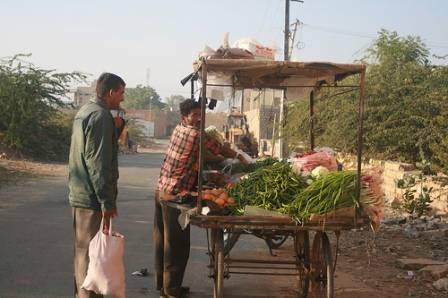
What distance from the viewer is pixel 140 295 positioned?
5637 mm

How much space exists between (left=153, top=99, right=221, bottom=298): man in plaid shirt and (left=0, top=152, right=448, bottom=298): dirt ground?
4.21ft

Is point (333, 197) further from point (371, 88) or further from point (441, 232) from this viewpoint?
point (371, 88)

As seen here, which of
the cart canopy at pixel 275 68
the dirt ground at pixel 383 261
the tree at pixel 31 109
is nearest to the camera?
the cart canopy at pixel 275 68

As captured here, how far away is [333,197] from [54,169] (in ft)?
60.1

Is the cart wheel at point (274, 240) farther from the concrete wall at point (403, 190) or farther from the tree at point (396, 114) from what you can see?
the tree at point (396, 114)

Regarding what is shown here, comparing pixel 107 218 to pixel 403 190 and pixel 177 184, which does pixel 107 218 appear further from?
pixel 403 190

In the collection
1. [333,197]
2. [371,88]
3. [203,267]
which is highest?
[371,88]

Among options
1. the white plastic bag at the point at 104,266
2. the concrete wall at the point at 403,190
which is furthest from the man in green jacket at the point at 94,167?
the concrete wall at the point at 403,190

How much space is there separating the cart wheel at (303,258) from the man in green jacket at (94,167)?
206 cm

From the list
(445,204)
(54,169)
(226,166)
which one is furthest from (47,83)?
(226,166)

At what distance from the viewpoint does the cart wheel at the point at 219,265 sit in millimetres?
4451

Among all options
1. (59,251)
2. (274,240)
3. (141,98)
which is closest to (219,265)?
(274,240)

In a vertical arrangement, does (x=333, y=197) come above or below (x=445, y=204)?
above

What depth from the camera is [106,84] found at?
441 cm
